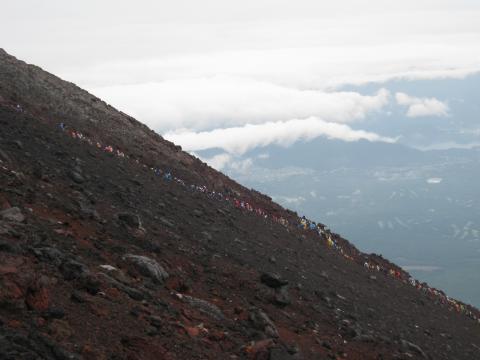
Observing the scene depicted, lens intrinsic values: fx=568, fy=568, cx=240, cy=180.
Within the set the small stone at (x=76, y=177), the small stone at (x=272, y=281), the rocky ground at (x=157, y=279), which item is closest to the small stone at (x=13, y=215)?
the rocky ground at (x=157, y=279)

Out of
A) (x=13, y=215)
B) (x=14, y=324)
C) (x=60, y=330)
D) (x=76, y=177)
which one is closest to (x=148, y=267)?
(x=13, y=215)

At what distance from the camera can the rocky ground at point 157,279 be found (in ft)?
45.0

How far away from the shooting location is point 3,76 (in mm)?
50156

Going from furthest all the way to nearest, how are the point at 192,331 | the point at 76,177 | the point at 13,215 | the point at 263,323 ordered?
the point at 76,177 → the point at 263,323 → the point at 13,215 → the point at 192,331

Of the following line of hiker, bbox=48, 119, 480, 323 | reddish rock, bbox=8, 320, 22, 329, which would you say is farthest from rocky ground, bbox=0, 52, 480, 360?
line of hiker, bbox=48, 119, 480, 323

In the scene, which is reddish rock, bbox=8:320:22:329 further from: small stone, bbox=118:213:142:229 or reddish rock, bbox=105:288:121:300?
small stone, bbox=118:213:142:229

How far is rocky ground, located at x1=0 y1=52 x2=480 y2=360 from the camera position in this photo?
45.0ft

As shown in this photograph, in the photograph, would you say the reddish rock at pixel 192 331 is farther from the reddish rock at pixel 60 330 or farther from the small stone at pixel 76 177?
the small stone at pixel 76 177

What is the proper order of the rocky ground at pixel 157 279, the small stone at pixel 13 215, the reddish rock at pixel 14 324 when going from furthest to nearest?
1. the small stone at pixel 13 215
2. the rocky ground at pixel 157 279
3. the reddish rock at pixel 14 324

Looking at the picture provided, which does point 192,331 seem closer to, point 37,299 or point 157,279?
point 157,279

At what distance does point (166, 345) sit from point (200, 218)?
20428mm

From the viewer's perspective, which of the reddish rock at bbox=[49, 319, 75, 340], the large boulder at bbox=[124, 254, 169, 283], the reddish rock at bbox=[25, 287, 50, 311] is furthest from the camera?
the large boulder at bbox=[124, 254, 169, 283]

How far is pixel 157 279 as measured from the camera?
62.7 ft

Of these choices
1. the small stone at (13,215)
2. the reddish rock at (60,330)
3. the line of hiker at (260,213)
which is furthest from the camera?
the line of hiker at (260,213)
